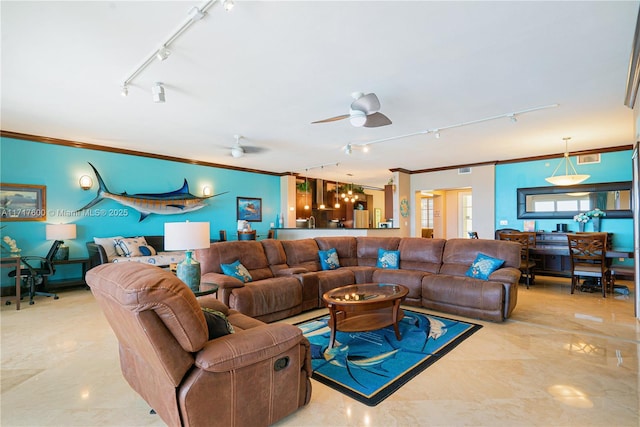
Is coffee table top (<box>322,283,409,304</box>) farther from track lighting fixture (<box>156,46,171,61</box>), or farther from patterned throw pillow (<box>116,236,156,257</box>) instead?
patterned throw pillow (<box>116,236,156,257</box>)

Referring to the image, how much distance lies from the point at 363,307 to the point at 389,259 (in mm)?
2046

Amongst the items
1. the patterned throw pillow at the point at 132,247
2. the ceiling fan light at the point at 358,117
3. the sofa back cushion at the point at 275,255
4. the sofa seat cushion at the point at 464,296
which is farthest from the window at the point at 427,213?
the patterned throw pillow at the point at 132,247

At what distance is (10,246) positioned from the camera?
191 inches

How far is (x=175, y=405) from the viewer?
1.56 metres

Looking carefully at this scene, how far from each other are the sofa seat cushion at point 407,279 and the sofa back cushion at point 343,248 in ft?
2.25

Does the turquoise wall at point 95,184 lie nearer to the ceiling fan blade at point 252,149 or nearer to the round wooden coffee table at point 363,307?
the ceiling fan blade at point 252,149

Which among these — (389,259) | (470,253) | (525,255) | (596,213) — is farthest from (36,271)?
(596,213)

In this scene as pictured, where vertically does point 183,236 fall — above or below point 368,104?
below

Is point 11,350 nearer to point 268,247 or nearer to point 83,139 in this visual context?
point 268,247

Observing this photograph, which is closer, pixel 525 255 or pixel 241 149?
pixel 241 149

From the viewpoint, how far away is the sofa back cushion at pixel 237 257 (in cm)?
386

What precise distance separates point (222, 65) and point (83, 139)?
13.6 feet

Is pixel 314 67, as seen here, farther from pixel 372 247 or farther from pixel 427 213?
pixel 427 213

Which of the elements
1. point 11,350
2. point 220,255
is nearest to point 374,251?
point 220,255
